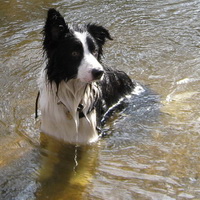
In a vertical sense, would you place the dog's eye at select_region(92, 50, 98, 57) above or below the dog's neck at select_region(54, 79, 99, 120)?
above

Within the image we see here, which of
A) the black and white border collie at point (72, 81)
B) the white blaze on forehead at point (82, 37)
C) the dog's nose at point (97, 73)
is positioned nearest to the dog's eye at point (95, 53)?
the black and white border collie at point (72, 81)

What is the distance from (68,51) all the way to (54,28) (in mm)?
297

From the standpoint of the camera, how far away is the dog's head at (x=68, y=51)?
4.40m

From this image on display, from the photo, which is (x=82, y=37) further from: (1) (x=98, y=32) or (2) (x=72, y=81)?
(2) (x=72, y=81)

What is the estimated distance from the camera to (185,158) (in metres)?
4.88

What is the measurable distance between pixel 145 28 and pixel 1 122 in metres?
4.27

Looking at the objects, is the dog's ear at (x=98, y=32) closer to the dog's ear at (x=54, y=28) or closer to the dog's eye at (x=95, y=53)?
the dog's eye at (x=95, y=53)

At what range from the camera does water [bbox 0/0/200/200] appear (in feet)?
14.6

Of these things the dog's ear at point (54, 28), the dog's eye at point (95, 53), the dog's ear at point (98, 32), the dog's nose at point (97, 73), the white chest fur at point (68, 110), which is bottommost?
the white chest fur at point (68, 110)

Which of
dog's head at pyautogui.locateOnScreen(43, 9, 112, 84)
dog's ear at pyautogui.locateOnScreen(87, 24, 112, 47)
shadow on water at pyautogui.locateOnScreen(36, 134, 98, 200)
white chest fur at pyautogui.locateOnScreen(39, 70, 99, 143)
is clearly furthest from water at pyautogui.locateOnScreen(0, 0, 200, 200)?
dog's ear at pyautogui.locateOnScreen(87, 24, 112, 47)

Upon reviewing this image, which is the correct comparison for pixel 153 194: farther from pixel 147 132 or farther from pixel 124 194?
pixel 147 132

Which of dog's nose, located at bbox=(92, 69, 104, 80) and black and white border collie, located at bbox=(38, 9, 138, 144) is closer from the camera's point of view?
dog's nose, located at bbox=(92, 69, 104, 80)

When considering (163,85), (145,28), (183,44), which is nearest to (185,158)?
(163,85)

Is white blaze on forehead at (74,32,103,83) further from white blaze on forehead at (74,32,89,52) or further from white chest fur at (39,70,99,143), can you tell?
white chest fur at (39,70,99,143)
